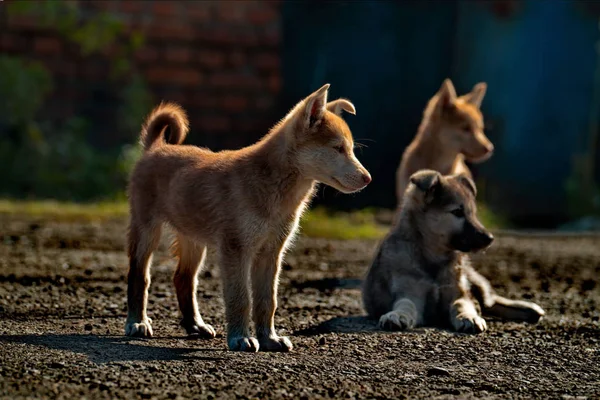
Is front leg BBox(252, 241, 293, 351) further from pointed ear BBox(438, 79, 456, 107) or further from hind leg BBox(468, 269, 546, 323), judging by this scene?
pointed ear BBox(438, 79, 456, 107)

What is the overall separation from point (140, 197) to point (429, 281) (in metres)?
1.84

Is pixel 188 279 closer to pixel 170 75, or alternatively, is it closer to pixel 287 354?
pixel 287 354

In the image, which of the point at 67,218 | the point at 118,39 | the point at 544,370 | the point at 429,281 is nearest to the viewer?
the point at 544,370

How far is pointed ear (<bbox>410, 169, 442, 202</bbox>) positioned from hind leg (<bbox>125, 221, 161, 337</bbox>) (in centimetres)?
162

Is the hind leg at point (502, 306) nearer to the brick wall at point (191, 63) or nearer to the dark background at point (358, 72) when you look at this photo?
the dark background at point (358, 72)

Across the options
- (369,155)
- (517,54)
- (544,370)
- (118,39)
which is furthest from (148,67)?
(544,370)

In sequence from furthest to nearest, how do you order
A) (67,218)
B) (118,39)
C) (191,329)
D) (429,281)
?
1. (118,39)
2. (67,218)
3. (429,281)
4. (191,329)

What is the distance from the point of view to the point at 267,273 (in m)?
5.56

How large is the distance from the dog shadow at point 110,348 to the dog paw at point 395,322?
1223mm

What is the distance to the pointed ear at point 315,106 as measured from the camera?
208 inches

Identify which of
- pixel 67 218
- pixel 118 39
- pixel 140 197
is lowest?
pixel 67 218

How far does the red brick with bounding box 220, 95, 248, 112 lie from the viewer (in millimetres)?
13373

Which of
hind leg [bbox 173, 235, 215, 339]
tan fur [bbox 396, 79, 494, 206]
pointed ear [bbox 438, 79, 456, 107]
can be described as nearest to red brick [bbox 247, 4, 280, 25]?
tan fur [bbox 396, 79, 494, 206]

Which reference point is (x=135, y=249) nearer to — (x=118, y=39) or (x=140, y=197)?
(x=140, y=197)
